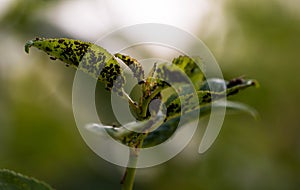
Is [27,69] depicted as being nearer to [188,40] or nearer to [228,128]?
[188,40]

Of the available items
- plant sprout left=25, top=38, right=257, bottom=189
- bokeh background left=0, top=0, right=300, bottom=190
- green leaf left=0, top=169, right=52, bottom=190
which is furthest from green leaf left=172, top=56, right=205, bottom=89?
bokeh background left=0, top=0, right=300, bottom=190

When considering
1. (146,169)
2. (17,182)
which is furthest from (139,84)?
(146,169)

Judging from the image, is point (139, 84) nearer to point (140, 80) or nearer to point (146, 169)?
point (140, 80)

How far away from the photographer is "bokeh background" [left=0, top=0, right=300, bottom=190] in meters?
1.77

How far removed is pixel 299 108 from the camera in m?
2.27

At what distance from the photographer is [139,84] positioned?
460 millimetres

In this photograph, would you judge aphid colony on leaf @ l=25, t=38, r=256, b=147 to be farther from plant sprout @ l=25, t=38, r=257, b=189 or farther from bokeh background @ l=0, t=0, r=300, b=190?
bokeh background @ l=0, t=0, r=300, b=190

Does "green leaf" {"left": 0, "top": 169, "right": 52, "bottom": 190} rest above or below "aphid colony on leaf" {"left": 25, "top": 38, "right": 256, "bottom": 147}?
below

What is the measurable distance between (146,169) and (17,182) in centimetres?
136

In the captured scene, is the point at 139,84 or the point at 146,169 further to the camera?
the point at 146,169

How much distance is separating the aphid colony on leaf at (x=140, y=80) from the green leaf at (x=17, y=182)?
0.24 ft

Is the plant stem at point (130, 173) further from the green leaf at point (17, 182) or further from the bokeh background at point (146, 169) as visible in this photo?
the bokeh background at point (146, 169)

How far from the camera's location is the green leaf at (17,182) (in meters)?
0.47

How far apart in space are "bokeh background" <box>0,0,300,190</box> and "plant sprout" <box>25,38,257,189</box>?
1.11 m
